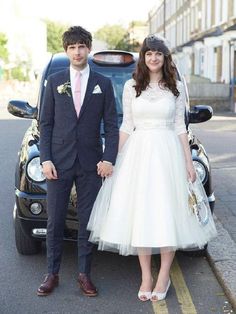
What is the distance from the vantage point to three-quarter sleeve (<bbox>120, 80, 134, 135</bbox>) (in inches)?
162

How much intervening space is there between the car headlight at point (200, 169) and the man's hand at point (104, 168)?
1.09 m

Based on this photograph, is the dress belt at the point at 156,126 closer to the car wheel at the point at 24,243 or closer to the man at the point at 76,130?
the man at the point at 76,130

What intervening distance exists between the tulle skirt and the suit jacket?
0.61 feet

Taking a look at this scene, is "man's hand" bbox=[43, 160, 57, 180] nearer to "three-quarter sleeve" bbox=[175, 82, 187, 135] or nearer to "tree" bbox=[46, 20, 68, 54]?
"three-quarter sleeve" bbox=[175, 82, 187, 135]

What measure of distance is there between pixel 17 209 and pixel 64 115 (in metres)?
1.15

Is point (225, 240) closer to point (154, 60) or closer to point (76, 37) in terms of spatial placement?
point (154, 60)

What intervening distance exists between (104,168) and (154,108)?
0.58 m

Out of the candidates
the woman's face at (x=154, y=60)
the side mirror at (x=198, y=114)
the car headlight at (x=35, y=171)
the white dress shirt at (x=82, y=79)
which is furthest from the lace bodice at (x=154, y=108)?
the side mirror at (x=198, y=114)

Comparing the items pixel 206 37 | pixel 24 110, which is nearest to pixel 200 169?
pixel 24 110

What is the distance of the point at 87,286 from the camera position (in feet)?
14.1

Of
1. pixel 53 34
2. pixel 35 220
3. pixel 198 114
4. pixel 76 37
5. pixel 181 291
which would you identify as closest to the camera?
pixel 76 37

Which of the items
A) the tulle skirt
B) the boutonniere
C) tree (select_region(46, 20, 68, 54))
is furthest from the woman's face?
tree (select_region(46, 20, 68, 54))

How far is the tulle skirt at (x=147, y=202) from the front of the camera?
3922 mm

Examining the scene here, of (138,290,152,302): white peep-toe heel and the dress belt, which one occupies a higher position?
the dress belt
